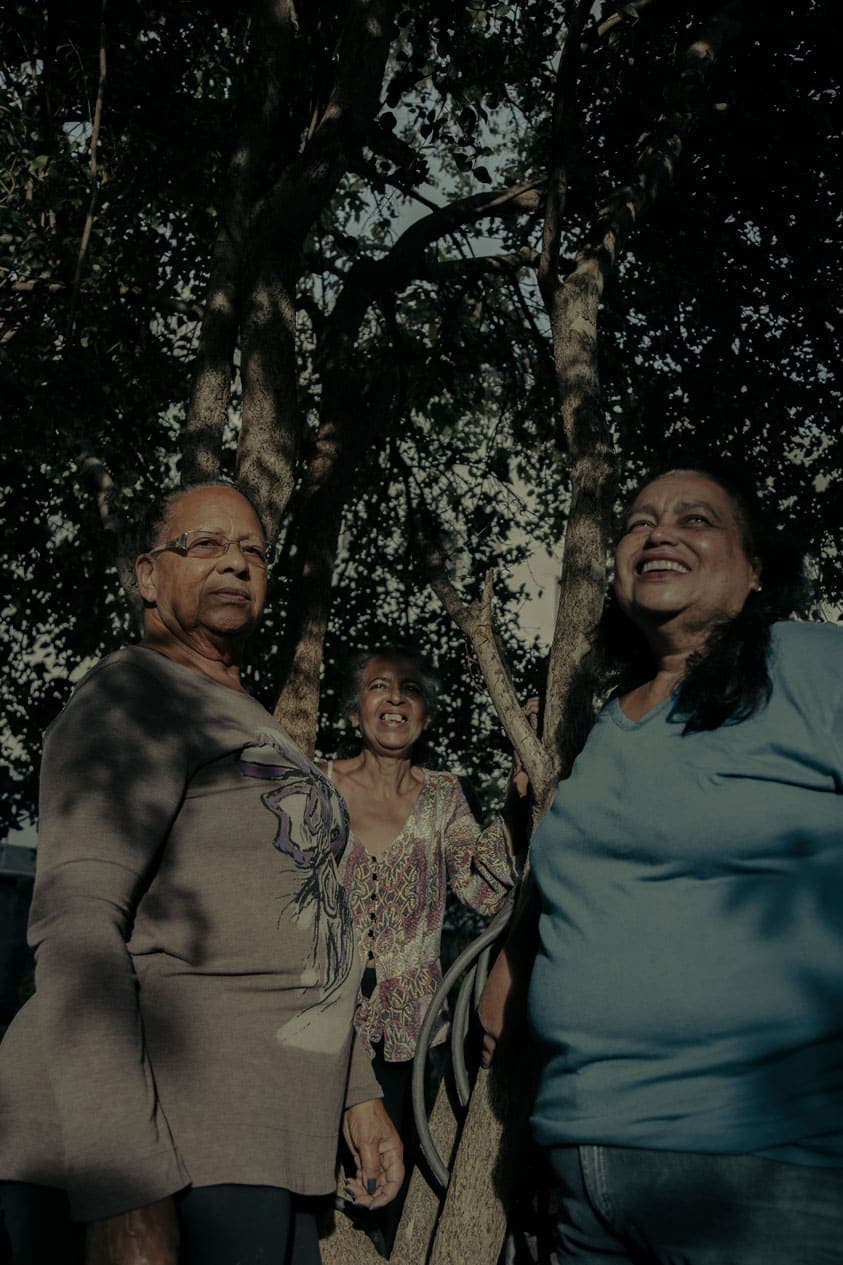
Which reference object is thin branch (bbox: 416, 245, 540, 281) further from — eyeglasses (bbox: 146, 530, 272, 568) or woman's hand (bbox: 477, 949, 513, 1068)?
woman's hand (bbox: 477, 949, 513, 1068)

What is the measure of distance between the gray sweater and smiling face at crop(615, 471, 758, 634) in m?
0.73

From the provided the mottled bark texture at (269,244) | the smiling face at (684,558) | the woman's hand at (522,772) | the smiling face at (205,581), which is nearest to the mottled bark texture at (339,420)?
the mottled bark texture at (269,244)

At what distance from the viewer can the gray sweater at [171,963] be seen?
176 cm

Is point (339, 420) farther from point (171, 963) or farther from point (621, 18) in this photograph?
point (171, 963)

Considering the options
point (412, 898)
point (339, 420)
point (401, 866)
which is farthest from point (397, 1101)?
point (339, 420)

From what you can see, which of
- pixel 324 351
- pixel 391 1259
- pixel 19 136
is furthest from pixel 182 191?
pixel 391 1259

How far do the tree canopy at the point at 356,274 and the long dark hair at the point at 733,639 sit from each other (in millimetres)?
1972

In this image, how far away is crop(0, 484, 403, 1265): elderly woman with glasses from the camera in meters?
1.75

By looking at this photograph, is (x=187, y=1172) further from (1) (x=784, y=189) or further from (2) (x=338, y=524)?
(1) (x=784, y=189)

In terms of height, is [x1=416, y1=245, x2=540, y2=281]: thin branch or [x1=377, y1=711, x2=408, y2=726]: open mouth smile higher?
[x1=416, y1=245, x2=540, y2=281]: thin branch

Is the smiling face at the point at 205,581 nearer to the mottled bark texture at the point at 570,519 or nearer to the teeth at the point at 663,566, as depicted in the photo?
the teeth at the point at 663,566

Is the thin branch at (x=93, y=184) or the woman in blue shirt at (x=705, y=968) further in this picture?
the thin branch at (x=93, y=184)

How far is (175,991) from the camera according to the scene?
1926mm

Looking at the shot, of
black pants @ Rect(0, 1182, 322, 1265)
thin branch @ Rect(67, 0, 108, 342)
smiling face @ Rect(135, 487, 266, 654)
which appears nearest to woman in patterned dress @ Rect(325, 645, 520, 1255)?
smiling face @ Rect(135, 487, 266, 654)
